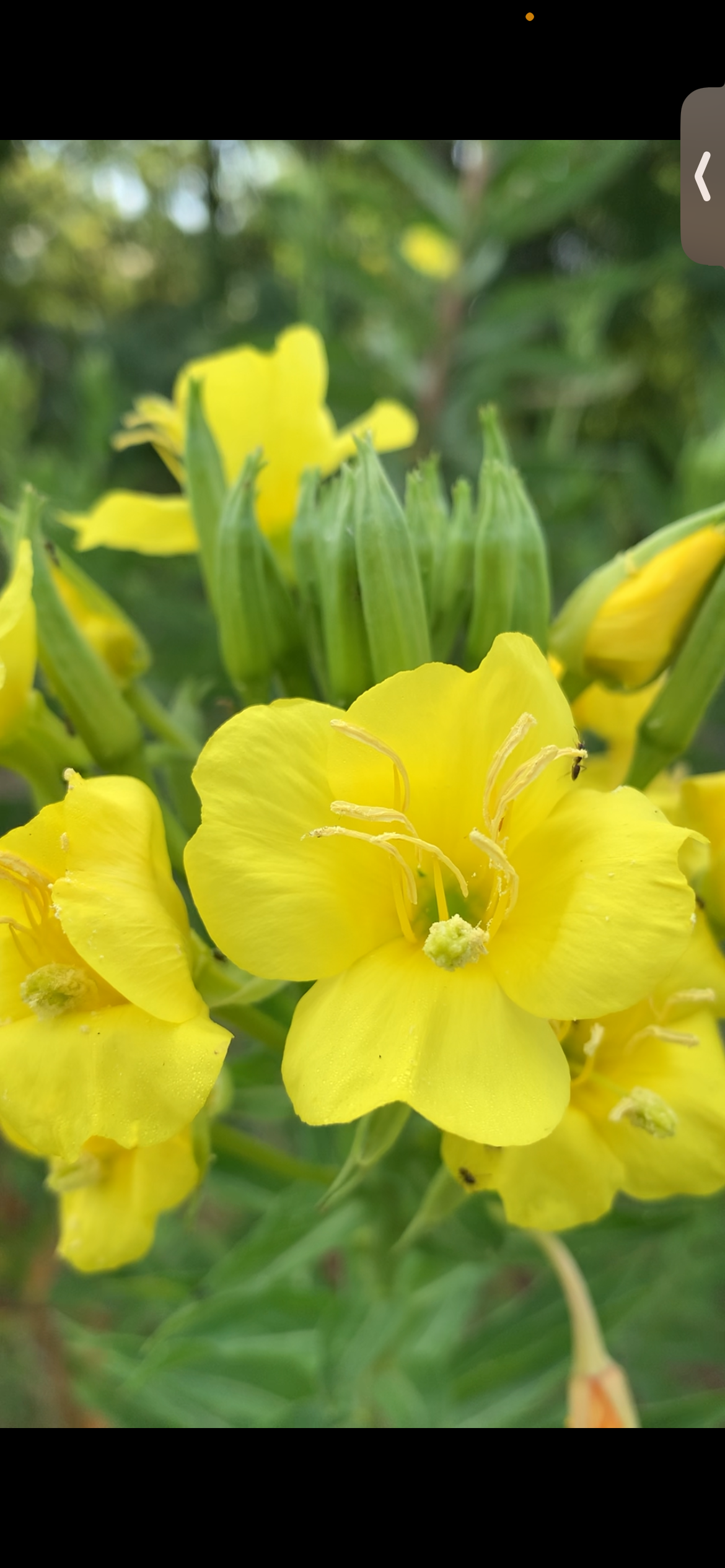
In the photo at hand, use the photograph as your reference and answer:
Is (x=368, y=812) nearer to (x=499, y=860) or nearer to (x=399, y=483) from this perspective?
(x=499, y=860)

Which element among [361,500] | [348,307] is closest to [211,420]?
[361,500]

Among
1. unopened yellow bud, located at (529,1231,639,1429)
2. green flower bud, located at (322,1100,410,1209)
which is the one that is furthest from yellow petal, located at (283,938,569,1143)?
unopened yellow bud, located at (529,1231,639,1429)

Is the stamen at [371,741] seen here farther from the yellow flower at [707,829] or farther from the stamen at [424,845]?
the yellow flower at [707,829]

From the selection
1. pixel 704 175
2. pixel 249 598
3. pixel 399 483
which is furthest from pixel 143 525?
pixel 399 483

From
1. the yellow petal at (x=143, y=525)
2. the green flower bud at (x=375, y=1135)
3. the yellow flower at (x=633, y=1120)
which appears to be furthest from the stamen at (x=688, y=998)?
the yellow petal at (x=143, y=525)

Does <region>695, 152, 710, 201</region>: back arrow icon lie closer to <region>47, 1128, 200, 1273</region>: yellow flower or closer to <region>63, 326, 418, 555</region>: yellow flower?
<region>63, 326, 418, 555</region>: yellow flower
